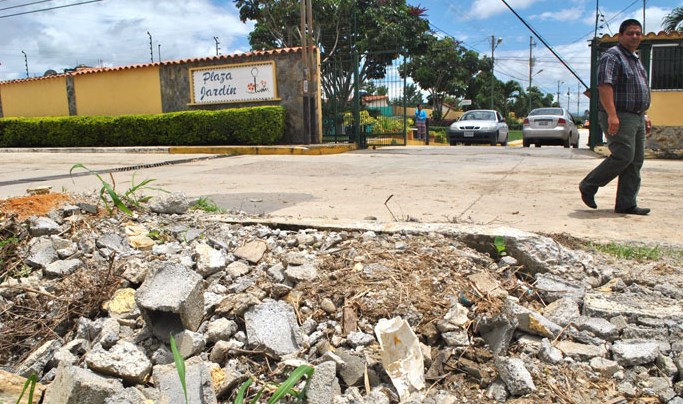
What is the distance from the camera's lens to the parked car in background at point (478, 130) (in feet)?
56.9

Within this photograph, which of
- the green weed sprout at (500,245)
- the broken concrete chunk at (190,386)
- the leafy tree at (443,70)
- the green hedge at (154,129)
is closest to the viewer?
the broken concrete chunk at (190,386)

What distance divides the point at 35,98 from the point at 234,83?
937 cm

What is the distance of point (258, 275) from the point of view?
9.12 ft

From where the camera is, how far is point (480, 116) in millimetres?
18375

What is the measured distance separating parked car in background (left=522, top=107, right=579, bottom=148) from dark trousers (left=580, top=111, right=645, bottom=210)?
1270cm

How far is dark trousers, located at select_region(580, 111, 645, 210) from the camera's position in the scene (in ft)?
14.4

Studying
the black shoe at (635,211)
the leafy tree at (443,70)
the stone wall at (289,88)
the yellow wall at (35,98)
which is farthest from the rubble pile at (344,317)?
the leafy tree at (443,70)

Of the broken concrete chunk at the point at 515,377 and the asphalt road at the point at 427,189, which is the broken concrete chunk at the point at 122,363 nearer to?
the broken concrete chunk at the point at 515,377

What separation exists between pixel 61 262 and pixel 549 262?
2.59m

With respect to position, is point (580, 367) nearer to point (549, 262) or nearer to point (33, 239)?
point (549, 262)

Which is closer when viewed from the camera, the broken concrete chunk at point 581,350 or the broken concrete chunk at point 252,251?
the broken concrete chunk at point 581,350

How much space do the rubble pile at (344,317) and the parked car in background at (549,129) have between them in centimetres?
1466

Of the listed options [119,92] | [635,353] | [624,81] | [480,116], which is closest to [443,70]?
[480,116]

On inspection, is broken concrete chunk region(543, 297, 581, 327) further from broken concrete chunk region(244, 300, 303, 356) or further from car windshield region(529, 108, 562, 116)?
car windshield region(529, 108, 562, 116)
